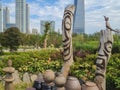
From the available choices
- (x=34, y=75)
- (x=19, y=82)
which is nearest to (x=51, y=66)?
(x=34, y=75)

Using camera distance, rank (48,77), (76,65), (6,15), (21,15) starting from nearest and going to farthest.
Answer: (48,77) → (76,65) → (21,15) → (6,15)

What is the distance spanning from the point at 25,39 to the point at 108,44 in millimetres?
43848

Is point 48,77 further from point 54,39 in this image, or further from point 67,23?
point 54,39

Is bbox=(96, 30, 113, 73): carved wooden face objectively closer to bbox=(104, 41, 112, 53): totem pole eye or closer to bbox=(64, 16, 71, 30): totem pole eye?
bbox=(104, 41, 112, 53): totem pole eye

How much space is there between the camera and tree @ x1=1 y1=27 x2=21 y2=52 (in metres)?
38.6

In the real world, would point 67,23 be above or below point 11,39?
above

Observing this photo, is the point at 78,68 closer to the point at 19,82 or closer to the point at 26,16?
the point at 19,82

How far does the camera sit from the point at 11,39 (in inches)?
1516

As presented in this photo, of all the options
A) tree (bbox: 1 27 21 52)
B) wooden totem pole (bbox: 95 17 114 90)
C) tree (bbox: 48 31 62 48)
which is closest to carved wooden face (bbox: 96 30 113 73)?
wooden totem pole (bbox: 95 17 114 90)

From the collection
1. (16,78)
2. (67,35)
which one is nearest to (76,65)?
(67,35)

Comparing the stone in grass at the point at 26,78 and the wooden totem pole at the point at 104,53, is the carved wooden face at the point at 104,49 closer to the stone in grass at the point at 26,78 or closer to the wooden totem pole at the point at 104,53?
the wooden totem pole at the point at 104,53

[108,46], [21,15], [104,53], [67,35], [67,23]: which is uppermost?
[21,15]

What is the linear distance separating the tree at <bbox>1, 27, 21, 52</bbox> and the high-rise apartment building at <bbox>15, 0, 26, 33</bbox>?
128311 millimetres

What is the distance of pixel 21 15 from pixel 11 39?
460 ft
